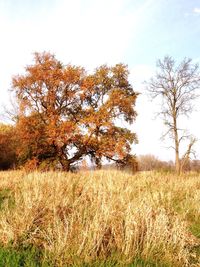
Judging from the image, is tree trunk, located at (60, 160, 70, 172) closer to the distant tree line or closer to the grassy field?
the distant tree line

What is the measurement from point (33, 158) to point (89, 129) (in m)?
4.90

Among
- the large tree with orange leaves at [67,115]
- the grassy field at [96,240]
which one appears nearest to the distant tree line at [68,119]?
the large tree with orange leaves at [67,115]

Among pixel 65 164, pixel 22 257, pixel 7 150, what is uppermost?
pixel 7 150

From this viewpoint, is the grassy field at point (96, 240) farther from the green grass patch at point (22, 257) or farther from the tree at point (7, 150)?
the tree at point (7, 150)

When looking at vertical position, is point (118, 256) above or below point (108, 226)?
below

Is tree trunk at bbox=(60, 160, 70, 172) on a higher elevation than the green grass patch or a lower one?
higher

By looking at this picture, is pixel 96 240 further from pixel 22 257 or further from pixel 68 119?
pixel 68 119

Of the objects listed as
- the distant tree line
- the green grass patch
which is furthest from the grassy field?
the distant tree line

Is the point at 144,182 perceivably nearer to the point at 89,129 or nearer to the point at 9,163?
the point at 89,129

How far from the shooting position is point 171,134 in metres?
34.2

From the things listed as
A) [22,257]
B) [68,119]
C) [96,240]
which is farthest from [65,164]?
[22,257]

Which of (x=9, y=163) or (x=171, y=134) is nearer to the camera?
(x=9, y=163)

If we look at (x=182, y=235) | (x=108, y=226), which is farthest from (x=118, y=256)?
(x=182, y=235)

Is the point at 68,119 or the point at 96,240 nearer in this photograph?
the point at 96,240
